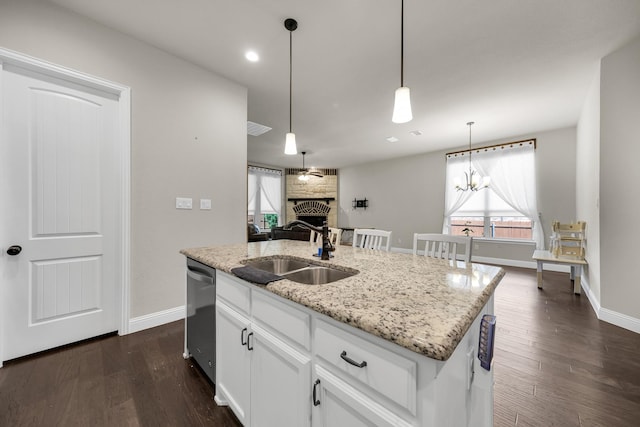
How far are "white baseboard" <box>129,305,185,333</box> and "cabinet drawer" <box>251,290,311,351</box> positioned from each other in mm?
1833

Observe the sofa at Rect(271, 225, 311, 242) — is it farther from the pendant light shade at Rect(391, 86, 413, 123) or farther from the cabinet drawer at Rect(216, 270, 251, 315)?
the pendant light shade at Rect(391, 86, 413, 123)

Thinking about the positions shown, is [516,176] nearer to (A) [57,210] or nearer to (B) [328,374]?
(B) [328,374]

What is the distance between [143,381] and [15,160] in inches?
72.5

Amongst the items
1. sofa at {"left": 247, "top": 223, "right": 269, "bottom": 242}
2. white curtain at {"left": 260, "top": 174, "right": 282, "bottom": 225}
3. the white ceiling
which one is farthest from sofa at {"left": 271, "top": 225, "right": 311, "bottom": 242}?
the white ceiling

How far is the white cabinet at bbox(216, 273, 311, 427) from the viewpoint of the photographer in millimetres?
907

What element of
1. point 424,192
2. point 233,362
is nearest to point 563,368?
point 233,362

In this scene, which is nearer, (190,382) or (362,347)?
(362,347)

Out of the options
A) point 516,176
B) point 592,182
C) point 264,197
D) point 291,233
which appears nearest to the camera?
point 592,182

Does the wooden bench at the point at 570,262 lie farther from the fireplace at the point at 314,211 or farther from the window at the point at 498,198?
the fireplace at the point at 314,211

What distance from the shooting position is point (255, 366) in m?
1.12

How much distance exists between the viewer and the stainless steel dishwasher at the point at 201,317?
1.51 meters

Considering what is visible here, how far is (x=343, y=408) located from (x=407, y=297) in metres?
0.40

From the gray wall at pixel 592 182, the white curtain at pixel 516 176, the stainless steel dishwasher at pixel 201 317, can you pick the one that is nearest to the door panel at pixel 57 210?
the stainless steel dishwasher at pixel 201 317

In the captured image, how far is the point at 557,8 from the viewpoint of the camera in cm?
191
